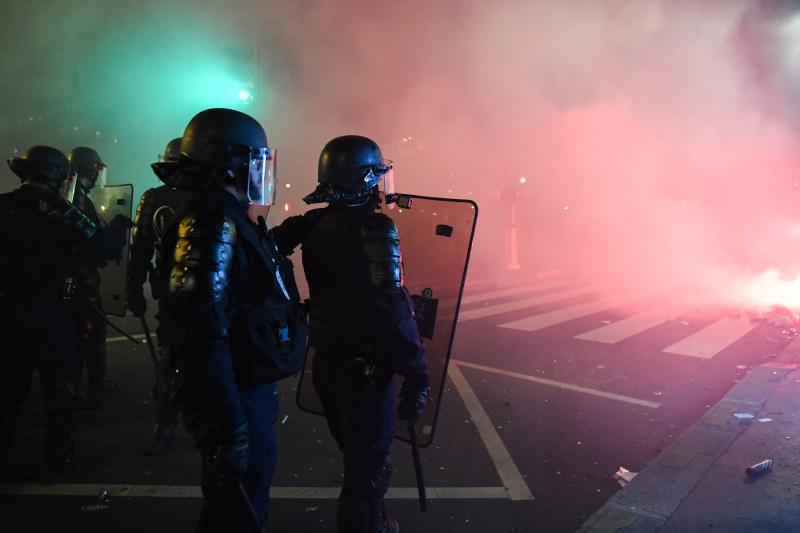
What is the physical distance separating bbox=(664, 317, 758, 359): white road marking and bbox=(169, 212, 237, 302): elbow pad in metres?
5.21

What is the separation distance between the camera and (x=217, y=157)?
1.56 meters

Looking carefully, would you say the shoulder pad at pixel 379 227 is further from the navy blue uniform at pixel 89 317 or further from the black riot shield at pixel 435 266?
the navy blue uniform at pixel 89 317

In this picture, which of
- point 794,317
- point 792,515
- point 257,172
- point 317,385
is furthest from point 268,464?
point 794,317

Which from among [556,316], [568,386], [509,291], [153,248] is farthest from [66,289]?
[509,291]

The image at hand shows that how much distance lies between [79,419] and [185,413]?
8.68ft

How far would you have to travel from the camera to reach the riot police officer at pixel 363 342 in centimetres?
173

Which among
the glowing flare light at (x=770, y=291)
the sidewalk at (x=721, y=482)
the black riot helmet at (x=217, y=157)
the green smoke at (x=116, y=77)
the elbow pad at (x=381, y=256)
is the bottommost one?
the sidewalk at (x=721, y=482)

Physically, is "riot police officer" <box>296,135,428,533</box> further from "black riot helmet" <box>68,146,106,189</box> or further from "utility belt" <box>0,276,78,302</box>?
"black riot helmet" <box>68,146,106,189</box>

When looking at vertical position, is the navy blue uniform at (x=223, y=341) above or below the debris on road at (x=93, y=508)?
above

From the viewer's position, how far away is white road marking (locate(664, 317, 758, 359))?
17.5 ft

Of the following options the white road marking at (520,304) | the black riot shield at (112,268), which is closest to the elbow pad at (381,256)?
the black riot shield at (112,268)

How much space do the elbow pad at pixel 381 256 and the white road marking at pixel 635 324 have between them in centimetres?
474

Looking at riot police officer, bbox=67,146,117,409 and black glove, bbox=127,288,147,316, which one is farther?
riot police officer, bbox=67,146,117,409

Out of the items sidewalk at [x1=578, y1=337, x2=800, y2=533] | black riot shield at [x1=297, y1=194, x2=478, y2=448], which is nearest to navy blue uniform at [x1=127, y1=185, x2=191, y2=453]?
black riot shield at [x1=297, y1=194, x2=478, y2=448]
